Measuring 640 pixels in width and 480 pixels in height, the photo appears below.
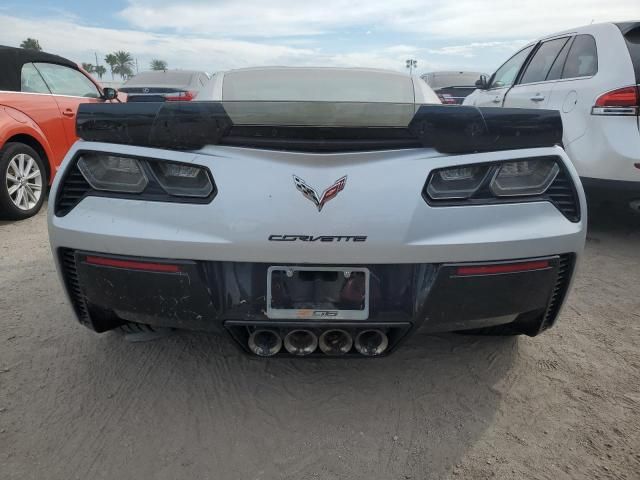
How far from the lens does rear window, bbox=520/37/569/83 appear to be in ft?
15.9

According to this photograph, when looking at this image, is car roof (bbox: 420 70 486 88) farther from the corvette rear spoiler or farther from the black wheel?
the corvette rear spoiler

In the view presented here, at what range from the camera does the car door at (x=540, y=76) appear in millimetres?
4680

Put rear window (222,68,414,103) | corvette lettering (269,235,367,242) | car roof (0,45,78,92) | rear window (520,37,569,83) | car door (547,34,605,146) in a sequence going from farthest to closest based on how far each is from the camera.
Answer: rear window (520,37,569,83), car roof (0,45,78,92), car door (547,34,605,146), rear window (222,68,414,103), corvette lettering (269,235,367,242)

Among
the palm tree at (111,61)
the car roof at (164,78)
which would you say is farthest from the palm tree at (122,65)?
the car roof at (164,78)

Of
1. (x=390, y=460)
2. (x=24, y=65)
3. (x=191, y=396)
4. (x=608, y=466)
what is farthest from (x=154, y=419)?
(x=24, y=65)

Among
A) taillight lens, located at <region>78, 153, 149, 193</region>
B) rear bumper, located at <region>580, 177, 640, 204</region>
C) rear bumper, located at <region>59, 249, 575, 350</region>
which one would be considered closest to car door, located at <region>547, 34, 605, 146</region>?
rear bumper, located at <region>580, 177, 640, 204</region>

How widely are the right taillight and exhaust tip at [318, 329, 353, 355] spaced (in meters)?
3.14

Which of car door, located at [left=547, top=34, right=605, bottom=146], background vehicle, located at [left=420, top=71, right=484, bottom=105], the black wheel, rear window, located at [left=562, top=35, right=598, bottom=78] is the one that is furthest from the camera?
background vehicle, located at [left=420, top=71, right=484, bottom=105]

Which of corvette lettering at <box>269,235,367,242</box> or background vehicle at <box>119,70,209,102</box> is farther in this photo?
background vehicle at <box>119,70,209,102</box>

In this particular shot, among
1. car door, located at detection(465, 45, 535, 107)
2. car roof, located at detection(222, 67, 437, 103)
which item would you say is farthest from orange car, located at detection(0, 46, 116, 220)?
car door, located at detection(465, 45, 535, 107)

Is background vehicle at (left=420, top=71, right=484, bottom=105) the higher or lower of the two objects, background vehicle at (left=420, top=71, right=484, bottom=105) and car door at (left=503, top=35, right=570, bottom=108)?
the lower

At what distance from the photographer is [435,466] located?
1.66 m

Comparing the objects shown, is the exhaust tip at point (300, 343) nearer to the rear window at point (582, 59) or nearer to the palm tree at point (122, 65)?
the rear window at point (582, 59)

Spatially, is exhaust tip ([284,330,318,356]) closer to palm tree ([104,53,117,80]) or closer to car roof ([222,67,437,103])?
car roof ([222,67,437,103])
